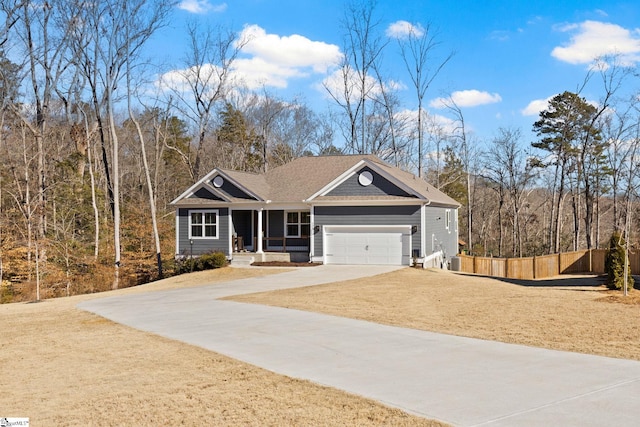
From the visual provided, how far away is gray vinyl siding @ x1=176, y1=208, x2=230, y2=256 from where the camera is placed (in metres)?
30.7

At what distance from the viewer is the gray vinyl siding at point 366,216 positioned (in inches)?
1113

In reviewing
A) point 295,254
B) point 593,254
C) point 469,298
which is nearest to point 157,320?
point 469,298

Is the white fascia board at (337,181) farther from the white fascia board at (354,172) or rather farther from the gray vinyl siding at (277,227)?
the gray vinyl siding at (277,227)

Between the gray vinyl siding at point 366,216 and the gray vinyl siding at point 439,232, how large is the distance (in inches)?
37.3

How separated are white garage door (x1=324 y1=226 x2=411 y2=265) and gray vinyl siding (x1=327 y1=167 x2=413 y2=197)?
5.38ft

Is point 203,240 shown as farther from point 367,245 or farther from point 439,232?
point 439,232

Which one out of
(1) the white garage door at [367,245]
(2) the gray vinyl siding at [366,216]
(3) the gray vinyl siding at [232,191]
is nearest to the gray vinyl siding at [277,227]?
(3) the gray vinyl siding at [232,191]

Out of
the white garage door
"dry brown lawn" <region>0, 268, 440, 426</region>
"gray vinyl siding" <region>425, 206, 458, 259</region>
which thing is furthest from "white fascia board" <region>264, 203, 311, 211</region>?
"dry brown lawn" <region>0, 268, 440, 426</region>

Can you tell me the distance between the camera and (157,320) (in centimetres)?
1418

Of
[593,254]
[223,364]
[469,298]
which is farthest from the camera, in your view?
[593,254]

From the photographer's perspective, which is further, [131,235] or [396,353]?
[131,235]

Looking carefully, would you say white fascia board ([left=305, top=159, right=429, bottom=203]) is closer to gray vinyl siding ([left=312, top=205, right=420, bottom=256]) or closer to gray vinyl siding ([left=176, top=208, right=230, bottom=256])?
gray vinyl siding ([left=312, top=205, right=420, bottom=256])

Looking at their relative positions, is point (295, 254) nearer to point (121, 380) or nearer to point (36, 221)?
point (36, 221)

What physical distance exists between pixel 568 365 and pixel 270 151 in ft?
148
